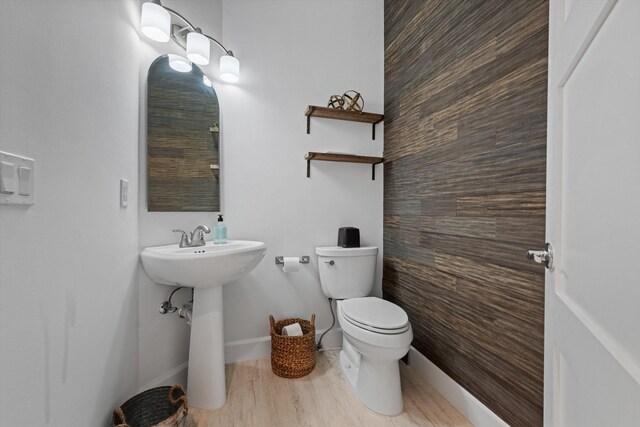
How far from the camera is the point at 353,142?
205cm

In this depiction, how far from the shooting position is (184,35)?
61.1 inches

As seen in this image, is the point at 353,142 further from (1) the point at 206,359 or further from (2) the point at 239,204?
(1) the point at 206,359

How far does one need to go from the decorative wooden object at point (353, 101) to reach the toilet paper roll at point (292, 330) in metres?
1.54

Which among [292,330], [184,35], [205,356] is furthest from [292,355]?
[184,35]

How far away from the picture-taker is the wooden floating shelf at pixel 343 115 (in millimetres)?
1866

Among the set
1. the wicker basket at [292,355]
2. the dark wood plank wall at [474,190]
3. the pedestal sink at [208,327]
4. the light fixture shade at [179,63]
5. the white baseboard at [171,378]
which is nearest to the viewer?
the dark wood plank wall at [474,190]

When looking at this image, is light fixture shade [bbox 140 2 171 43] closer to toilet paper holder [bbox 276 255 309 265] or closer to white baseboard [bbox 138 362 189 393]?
toilet paper holder [bbox 276 255 309 265]

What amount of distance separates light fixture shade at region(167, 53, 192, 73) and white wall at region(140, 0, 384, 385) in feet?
0.66

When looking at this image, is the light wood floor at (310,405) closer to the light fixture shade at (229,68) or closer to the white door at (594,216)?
the white door at (594,216)

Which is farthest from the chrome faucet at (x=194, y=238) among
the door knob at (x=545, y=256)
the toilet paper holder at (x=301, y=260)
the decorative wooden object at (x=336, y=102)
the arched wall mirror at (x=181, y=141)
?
the door knob at (x=545, y=256)

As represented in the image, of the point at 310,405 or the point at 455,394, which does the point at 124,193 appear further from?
the point at 455,394

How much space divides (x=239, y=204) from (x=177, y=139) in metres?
0.52

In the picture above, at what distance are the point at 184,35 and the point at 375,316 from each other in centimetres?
189

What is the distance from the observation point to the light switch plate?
1.80ft
